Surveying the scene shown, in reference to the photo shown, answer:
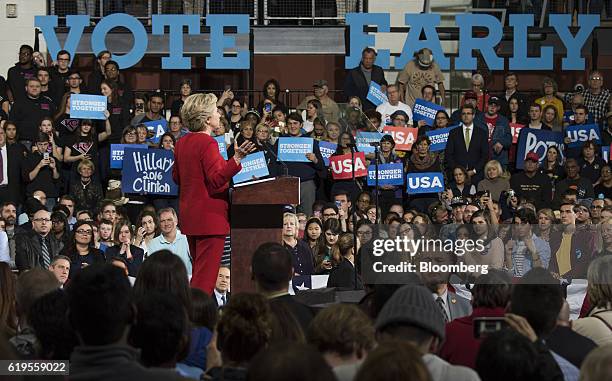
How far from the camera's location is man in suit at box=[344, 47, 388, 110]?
20.1 metres

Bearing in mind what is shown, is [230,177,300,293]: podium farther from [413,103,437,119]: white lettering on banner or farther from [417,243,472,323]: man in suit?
[413,103,437,119]: white lettering on banner

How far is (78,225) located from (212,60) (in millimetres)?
9609

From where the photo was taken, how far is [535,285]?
6.37 meters

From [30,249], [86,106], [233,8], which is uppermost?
[233,8]

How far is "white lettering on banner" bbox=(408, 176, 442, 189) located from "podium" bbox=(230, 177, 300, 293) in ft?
26.7

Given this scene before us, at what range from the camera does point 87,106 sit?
17.9 meters

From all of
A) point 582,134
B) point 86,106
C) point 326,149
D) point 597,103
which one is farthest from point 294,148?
point 597,103

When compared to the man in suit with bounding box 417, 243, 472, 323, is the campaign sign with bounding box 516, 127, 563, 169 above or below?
above

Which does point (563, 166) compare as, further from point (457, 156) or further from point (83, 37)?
point (83, 37)

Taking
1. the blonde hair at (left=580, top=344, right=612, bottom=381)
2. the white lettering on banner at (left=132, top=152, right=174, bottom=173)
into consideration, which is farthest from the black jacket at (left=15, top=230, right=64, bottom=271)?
the blonde hair at (left=580, top=344, right=612, bottom=381)

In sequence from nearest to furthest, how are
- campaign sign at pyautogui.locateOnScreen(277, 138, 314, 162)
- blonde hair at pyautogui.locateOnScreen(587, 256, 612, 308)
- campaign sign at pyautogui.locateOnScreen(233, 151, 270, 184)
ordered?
blonde hair at pyautogui.locateOnScreen(587, 256, 612, 308)
campaign sign at pyautogui.locateOnScreen(233, 151, 270, 184)
campaign sign at pyautogui.locateOnScreen(277, 138, 314, 162)

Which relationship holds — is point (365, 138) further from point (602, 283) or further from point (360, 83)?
point (602, 283)

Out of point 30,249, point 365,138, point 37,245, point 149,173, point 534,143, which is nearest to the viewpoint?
point 30,249

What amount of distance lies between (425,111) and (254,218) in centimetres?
1048
